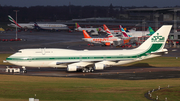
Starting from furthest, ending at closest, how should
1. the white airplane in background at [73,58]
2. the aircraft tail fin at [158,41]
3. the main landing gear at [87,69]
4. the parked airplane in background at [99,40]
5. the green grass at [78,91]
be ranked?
the parked airplane in background at [99,40] < the aircraft tail fin at [158,41] < the main landing gear at [87,69] < the white airplane in background at [73,58] < the green grass at [78,91]

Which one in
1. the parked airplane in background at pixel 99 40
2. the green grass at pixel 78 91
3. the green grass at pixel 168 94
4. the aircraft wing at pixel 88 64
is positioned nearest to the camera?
the green grass at pixel 168 94

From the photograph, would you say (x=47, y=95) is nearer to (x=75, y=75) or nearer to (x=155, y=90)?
(x=155, y=90)

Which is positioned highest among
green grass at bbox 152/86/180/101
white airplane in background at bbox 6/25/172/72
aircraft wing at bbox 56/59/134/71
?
white airplane in background at bbox 6/25/172/72

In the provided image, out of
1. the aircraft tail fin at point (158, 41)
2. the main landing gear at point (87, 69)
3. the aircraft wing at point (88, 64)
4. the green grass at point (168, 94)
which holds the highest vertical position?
the aircraft tail fin at point (158, 41)

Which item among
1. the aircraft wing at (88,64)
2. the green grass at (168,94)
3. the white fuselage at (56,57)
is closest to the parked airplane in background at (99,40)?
the white fuselage at (56,57)

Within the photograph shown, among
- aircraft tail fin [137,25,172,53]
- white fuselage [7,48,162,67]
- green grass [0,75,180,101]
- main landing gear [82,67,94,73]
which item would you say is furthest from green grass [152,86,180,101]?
aircraft tail fin [137,25,172,53]

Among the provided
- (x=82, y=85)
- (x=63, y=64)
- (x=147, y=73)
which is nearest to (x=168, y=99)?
(x=82, y=85)

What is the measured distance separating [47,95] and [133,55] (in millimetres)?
26465

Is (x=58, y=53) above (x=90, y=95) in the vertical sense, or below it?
above

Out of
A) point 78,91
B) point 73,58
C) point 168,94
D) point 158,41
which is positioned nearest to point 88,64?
point 73,58

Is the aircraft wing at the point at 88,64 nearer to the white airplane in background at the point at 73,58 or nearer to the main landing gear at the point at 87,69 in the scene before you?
the white airplane in background at the point at 73,58

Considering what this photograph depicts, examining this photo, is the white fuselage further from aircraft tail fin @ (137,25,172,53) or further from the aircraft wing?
aircraft tail fin @ (137,25,172,53)

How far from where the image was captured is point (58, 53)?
53.9 metres

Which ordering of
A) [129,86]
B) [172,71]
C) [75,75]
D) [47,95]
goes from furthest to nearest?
[172,71] → [75,75] → [129,86] → [47,95]
